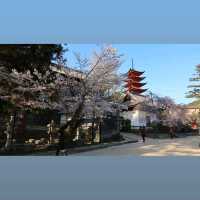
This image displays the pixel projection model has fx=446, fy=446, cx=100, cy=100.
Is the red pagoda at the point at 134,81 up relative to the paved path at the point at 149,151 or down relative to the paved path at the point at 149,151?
up

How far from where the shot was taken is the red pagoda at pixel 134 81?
57.4ft

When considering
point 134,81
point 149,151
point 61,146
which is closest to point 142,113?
point 134,81

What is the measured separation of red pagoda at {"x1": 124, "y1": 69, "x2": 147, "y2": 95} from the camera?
1751 cm

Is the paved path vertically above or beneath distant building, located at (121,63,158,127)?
beneath

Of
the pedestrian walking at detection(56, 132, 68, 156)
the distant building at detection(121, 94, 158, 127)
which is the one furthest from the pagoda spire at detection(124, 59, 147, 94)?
the pedestrian walking at detection(56, 132, 68, 156)

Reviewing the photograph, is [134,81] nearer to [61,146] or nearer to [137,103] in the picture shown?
[137,103]

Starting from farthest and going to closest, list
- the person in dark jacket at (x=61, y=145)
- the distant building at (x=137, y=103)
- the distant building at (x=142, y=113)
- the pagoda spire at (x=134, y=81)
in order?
the distant building at (x=142, y=113) < the distant building at (x=137, y=103) < the pagoda spire at (x=134, y=81) < the person in dark jacket at (x=61, y=145)

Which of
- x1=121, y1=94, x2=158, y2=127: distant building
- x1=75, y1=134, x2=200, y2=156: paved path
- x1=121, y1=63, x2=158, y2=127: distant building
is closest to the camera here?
x1=75, y1=134, x2=200, y2=156: paved path

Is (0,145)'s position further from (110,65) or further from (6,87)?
(110,65)

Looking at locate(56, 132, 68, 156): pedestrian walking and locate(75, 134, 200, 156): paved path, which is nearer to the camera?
locate(56, 132, 68, 156): pedestrian walking

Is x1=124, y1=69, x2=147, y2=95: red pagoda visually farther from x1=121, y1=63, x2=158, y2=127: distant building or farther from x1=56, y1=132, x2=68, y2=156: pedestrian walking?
x1=56, y1=132, x2=68, y2=156: pedestrian walking

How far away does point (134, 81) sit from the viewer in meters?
19.0

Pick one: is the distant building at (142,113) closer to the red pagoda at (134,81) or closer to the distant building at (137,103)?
the distant building at (137,103)

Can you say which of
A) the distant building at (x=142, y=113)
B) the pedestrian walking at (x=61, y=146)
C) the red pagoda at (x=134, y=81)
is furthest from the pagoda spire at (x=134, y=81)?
the pedestrian walking at (x=61, y=146)
